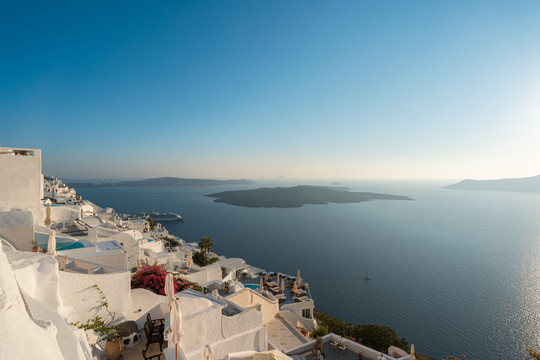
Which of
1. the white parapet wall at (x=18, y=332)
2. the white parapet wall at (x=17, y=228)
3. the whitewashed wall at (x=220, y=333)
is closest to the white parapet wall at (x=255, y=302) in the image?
the whitewashed wall at (x=220, y=333)

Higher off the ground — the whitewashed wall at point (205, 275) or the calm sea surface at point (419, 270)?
the whitewashed wall at point (205, 275)

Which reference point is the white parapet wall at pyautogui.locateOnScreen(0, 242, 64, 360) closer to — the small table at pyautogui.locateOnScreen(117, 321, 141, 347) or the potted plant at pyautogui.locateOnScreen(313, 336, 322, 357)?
the small table at pyautogui.locateOnScreen(117, 321, 141, 347)

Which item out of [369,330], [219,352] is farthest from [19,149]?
[369,330]

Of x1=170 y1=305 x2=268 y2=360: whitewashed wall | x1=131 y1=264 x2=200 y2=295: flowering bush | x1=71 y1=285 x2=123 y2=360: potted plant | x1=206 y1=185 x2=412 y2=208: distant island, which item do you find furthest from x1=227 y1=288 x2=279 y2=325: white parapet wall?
x1=206 y1=185 x2=412 y2=208: distant island

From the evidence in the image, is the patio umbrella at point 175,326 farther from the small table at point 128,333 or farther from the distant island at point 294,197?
the distant island at point 294,197

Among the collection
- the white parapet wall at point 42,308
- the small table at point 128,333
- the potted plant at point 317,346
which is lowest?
the potted plant at point 317,346

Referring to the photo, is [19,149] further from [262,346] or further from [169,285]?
[262,346]
